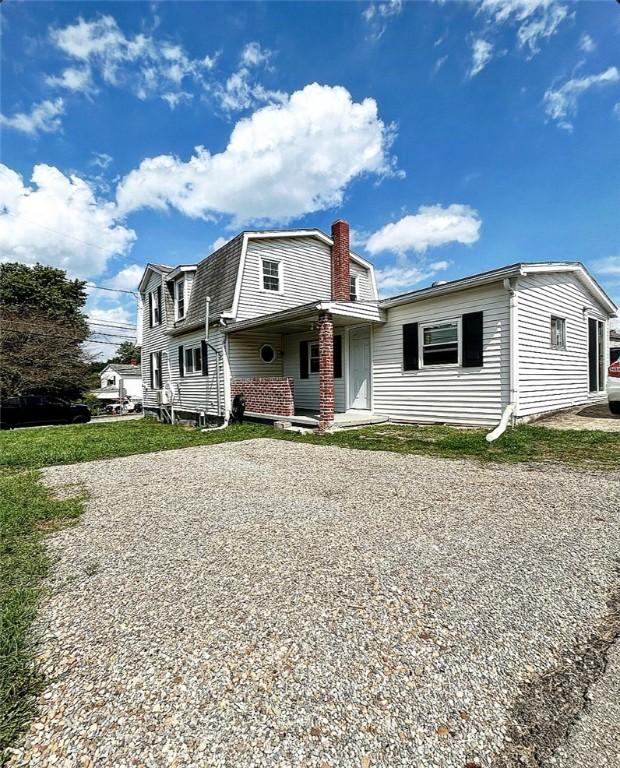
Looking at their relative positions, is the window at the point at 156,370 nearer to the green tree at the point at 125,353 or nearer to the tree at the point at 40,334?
the tree at the point at 40,334

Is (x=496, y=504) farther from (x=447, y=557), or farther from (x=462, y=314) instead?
(x=462, y=314)

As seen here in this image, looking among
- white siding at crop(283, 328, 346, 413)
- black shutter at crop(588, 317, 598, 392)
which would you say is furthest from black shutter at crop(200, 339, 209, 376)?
black shutter at crop(588, 317, 598, 392)

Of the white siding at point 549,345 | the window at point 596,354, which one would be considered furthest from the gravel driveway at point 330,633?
the window at point 596,354

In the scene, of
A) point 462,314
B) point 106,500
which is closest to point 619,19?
point 106,500

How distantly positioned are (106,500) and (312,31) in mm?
10569

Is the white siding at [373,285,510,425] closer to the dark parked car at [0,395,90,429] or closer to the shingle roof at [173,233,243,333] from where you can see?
the shingle roof at [173,233,243,333]

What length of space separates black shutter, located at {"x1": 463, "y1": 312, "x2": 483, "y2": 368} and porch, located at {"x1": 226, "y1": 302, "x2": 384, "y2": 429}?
8.20ft

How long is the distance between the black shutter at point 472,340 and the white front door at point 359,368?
10.1ft

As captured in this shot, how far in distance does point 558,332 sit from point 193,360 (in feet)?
40.3

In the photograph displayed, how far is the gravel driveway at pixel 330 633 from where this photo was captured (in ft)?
4.76

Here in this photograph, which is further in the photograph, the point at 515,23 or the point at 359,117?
the point at 359,117

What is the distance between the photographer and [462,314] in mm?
9172

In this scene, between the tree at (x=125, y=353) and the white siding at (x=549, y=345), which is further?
the tree at (x=125, y=353)

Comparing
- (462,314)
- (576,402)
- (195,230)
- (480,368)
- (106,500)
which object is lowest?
(106,500)
